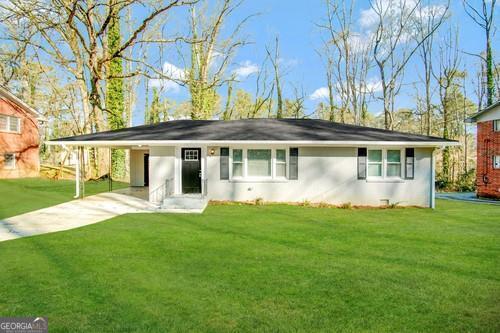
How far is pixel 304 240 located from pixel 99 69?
18.3 meters

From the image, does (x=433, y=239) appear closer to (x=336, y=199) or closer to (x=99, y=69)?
(x=336, y=199)

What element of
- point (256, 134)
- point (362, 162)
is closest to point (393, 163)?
point (362, 162)

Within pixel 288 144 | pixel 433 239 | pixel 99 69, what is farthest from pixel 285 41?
pixel 433 239

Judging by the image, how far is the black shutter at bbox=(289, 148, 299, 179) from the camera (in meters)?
12.3

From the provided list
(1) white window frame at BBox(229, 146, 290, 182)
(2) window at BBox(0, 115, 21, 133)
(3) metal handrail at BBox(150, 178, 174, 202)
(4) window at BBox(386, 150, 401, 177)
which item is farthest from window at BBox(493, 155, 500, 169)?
(2) window at BBox(0, 115, 21, 133)

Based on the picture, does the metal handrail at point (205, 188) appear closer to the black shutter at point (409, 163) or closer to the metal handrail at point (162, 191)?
the metal handrail at point (162, 191)

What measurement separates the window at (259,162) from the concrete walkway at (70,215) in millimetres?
3929

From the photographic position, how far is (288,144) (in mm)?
11938

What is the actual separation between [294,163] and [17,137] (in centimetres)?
2195

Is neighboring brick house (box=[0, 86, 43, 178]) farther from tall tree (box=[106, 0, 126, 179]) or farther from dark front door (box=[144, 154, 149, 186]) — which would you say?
dark front door (box=[144, 154, 149, 186])

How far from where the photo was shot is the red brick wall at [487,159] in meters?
16.0

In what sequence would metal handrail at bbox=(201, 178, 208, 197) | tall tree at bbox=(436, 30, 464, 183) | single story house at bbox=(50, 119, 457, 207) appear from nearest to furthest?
metal handrail at bbox=(201, 178, 208, 197) < single story house at bbox=(50, 119, 457, 207) < tall tree at bbox=(436, 30, 464, 183)

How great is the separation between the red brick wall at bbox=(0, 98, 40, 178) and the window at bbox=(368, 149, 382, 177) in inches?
947

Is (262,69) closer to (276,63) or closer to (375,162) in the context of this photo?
(276,63)
